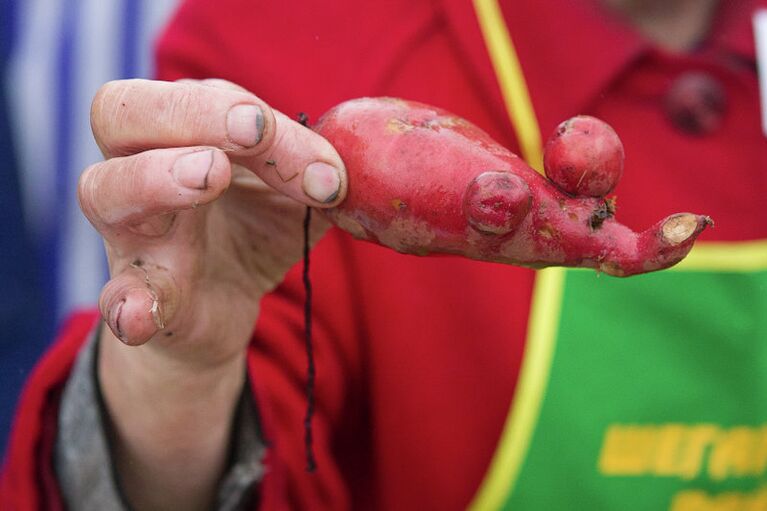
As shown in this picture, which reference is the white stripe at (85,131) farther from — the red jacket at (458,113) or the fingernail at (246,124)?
the fingernail at (246,124)

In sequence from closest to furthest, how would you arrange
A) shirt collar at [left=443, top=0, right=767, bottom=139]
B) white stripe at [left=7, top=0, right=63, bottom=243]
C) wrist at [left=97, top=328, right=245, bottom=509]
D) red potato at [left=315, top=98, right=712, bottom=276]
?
1. red potato at [left=315, top=98, right=712, bottom=276]
2. wrist at [left=97, top=328, right=245, bottom=509]
3. shirt collar at [left=443, top=0, right=767, bottom=139]
4. white stripe at [left=7, top=0, right=63, bottom=243]

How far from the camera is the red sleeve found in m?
0.64

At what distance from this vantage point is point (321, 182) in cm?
48

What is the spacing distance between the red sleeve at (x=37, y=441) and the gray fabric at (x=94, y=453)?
0.01 m

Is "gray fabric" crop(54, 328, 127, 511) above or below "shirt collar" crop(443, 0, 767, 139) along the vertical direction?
below

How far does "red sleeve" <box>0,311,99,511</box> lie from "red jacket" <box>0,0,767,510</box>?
0.18 meters

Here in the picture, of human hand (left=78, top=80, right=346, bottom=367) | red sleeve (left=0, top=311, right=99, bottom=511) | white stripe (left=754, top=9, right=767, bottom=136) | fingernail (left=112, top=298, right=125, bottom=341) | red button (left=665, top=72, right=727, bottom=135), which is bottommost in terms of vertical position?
red sleeve (left=0, top=311, right=99, bottom=511)

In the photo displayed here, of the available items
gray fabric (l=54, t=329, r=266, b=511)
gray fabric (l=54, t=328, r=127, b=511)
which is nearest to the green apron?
gray fabric (l=54, t=329, r=266, b=511)

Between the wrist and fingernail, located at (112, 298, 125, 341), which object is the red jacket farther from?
fingernail, located at (112, 298, 125, 341)

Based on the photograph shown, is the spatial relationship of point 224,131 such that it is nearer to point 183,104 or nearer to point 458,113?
point 183,104

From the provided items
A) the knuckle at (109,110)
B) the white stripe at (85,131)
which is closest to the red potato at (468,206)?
the knuckle at (109,110)

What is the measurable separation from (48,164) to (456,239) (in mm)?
1125

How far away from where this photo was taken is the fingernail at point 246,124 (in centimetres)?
46

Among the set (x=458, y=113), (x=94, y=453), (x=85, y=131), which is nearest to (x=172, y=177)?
(x=94, y=453)
